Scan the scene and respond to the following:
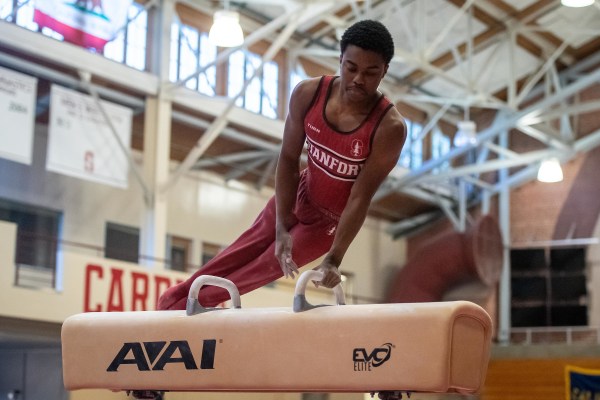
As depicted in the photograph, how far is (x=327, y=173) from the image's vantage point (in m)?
3.83

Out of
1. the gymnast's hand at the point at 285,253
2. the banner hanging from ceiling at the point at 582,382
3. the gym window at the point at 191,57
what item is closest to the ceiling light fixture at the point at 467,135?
the banner hanging from ceiling at the point at 582,382

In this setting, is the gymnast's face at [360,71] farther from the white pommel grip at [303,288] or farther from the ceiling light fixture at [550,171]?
the ceiling light fixture at [550,171]

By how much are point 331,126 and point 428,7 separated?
13429 millimetres

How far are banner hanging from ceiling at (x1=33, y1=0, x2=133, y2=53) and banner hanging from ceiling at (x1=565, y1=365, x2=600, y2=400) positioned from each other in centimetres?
965

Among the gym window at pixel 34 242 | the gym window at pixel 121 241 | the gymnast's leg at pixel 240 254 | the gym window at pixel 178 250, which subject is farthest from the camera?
the gym window at pixel 178 250

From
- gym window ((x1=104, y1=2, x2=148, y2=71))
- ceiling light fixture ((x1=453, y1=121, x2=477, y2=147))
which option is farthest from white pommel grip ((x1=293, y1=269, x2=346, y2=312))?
ceiling light fixture ((x1=453, y1=121, x2=477, y2=147))

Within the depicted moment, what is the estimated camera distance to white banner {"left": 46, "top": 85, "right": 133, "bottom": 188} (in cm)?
1236

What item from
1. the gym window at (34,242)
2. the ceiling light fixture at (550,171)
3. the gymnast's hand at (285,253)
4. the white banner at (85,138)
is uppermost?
the ceiling light fixture at (550,171)

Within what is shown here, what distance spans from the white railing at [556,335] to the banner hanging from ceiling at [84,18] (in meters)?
11.9

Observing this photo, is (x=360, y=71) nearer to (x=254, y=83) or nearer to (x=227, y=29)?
(x=227, y=29)

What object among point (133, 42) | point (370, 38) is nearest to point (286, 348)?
point (370, 38)

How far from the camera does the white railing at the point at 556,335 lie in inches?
776

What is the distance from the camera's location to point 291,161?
3963 millimetres

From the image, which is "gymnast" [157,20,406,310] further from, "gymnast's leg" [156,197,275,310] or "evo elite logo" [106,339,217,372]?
"evo elite logo" [106,339,217,372]
